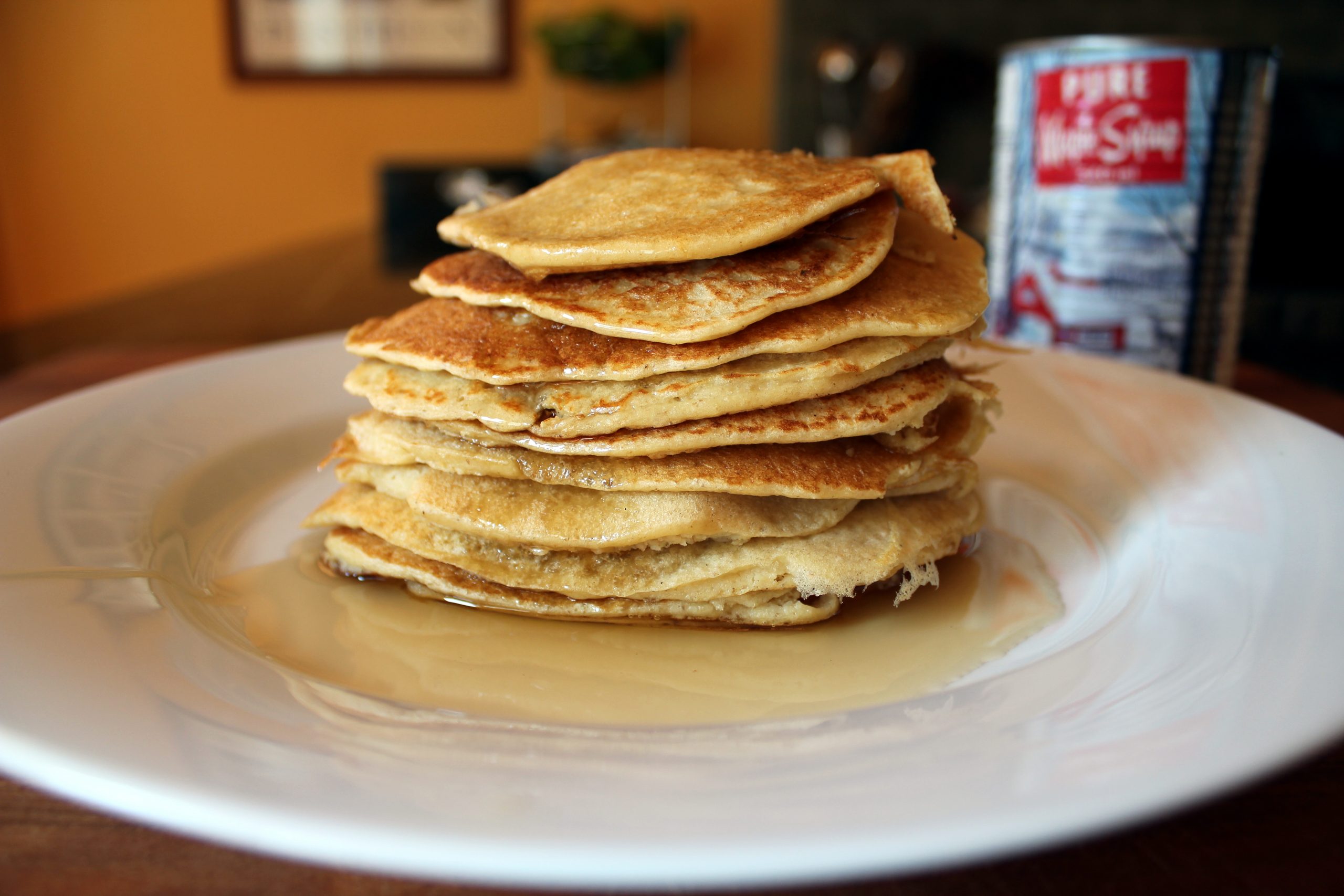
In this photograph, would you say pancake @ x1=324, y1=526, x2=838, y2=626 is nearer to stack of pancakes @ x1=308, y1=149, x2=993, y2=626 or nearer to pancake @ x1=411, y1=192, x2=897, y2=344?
stack of pancakes @ x1=308, y1=149, x2=993, y2=626

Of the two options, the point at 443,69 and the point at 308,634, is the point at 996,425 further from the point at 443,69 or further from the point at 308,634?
the point at 443,69

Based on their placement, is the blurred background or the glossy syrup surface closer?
the glossy syrup surface

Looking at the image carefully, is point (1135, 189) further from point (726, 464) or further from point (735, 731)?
point (735, 731)

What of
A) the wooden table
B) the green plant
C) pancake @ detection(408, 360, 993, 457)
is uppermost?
the green plant

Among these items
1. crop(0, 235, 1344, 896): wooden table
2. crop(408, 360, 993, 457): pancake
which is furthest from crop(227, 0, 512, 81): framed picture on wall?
A: crop(0, 235, 1344, 896): wooden table

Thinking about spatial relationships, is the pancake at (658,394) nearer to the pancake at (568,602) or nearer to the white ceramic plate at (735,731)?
the pancake at (568,602)

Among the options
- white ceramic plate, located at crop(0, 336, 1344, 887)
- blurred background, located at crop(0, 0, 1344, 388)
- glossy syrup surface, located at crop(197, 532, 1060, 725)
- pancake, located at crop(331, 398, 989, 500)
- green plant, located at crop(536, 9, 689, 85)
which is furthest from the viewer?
green plant, located at crop(536, 9, 689, 85)

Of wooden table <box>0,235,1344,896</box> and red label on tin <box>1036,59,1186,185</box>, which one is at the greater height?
red label on tin <box>1036,59,1186,185</box>

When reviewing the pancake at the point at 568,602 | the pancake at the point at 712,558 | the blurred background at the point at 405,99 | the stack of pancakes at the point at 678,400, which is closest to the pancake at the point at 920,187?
the stack of pancakes at the point at 678,400
